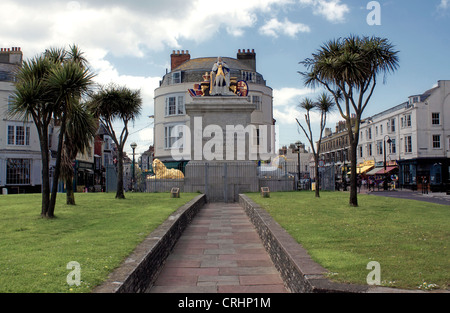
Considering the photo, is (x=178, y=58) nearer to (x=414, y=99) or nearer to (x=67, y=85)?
(x=414, y=99)

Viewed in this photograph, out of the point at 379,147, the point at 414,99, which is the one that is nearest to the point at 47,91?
the point at 414,99

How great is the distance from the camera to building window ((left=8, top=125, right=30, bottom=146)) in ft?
136

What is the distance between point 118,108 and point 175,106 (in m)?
27.6

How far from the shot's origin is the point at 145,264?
684cm

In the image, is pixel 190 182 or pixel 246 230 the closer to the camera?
pixel 246 230

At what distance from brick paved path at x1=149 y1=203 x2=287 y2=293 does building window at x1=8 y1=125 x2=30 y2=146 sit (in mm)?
34748

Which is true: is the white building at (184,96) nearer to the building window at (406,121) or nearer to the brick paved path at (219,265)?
the building window at (406,121)

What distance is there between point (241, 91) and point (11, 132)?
26031 mm

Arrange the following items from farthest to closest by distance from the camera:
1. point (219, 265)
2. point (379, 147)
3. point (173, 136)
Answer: point (379, 147) < point (173, 136) < point (219, 265)

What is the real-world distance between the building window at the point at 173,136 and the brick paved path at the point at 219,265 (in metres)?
35.2
